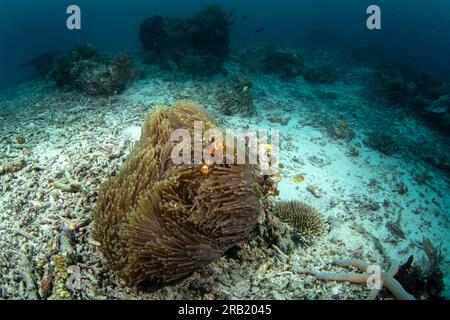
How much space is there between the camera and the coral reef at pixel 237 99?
8523mm

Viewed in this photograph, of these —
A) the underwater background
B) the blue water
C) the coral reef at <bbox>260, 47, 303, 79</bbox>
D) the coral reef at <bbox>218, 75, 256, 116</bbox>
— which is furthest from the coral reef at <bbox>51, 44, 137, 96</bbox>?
the blue water

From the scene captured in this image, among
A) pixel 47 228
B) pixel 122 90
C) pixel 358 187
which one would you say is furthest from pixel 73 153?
pixel 358 187

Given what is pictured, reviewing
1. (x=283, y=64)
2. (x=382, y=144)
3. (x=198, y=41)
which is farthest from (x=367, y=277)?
(x=198, y=41)

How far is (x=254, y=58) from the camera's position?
51.2 feet

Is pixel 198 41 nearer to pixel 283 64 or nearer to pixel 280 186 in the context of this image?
pixel 283 64

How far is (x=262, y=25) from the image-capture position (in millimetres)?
43750

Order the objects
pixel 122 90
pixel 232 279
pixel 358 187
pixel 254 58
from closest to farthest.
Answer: pixel 232 279
pixel 358 187
pixel 122 90
pixel 254 58

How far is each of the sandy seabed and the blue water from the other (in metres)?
14.4

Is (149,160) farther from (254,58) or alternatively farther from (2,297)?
(254,58)

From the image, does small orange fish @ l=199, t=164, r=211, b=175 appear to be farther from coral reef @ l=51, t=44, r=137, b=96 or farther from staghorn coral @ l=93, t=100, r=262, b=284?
coral reef @ l=51, t=44, r=137, b=96

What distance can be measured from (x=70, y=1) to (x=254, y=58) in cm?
9509

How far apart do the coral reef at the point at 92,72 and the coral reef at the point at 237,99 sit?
125 inches

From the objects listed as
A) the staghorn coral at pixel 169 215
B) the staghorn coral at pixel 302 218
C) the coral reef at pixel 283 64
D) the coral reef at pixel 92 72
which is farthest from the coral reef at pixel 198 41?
the staghorn coral at pixel 169 215

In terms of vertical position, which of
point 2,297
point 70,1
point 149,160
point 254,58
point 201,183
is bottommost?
point 2,297
